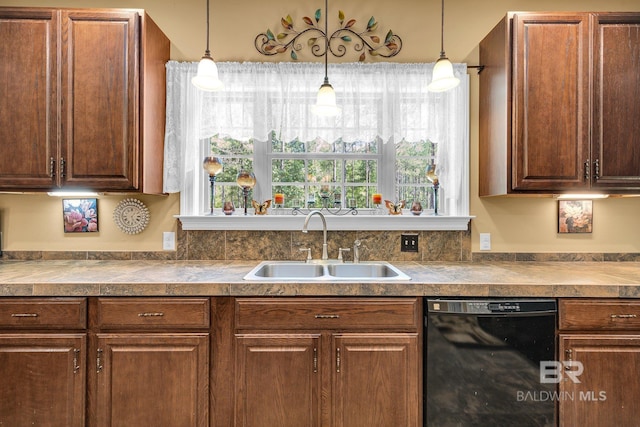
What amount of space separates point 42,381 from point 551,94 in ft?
9.76

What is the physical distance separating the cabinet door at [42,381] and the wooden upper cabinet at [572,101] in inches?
95.8

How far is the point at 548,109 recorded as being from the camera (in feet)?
6.22

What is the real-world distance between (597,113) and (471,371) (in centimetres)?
159

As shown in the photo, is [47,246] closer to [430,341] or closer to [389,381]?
[389,381]

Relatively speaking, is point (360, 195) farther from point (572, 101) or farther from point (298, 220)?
point (572, 101)

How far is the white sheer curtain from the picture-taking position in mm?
2221

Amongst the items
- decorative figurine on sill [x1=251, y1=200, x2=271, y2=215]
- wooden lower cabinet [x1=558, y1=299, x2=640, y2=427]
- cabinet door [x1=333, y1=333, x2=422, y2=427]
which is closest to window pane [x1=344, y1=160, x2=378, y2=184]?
decorative figurine on sill [x1=251, y1=200, x2=271, y2=215]

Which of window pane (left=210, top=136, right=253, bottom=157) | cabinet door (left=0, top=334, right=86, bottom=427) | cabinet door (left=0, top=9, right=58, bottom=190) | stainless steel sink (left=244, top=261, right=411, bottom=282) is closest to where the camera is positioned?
cabinet door (left=0, top=334, right=86, bottom=427)

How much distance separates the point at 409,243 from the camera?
7.41 ft

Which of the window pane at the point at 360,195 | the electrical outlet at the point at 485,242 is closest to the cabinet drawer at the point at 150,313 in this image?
the window pane at the point at 360,195

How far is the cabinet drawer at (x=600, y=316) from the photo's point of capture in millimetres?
1585

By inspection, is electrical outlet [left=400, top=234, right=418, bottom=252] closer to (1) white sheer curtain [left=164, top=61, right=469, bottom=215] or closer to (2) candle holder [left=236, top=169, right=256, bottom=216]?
(1) white sheer curtain [left=164, top=61, right=469, bottom=215]

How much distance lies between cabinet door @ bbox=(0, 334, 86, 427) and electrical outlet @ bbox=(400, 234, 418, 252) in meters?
1.84

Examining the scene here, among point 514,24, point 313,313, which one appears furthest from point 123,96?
point 514,24
